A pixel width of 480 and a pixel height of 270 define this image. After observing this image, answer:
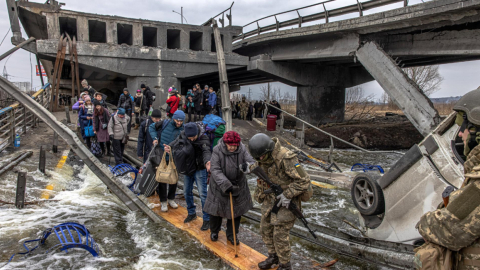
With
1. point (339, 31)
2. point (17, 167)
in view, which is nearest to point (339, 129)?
point (339, 31)

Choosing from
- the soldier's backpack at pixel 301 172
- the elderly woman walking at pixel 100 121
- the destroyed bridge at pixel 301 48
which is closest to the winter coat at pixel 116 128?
the elderly woman walking at pixel 100 121

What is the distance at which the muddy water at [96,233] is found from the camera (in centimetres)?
407

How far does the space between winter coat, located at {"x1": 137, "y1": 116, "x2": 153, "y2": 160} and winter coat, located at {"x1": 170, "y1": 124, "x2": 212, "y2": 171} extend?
229cm

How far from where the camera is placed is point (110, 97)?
71.4ft

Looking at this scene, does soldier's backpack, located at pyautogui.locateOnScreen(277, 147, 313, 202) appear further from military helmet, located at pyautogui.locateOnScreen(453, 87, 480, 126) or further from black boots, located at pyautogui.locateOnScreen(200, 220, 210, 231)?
black boots, located at pyautogui.locateOnScreen(200, 220, 210, 231)

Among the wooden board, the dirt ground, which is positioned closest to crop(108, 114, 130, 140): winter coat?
the wooden board

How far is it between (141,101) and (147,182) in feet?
21.7

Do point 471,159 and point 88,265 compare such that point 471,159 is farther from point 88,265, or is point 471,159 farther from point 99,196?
point 99,196

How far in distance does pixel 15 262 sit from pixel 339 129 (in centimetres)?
1424

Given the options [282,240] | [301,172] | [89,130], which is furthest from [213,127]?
[89,130]

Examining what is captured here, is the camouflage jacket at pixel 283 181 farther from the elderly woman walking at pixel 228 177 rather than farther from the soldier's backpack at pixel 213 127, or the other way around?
the soldier's backpack at pixel 213 127

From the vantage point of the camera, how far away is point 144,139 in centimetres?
725

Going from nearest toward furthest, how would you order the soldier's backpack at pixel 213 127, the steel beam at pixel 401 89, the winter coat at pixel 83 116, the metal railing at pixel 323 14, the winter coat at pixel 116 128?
the soldier's backpack at pixel 213 127, the winter coat at pixel 116 128, the winter coat at pixel 83 116, the steel beam at pixel 401 89, the metal railing at pixel 323 14

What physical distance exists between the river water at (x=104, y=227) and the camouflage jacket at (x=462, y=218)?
2.46 m
